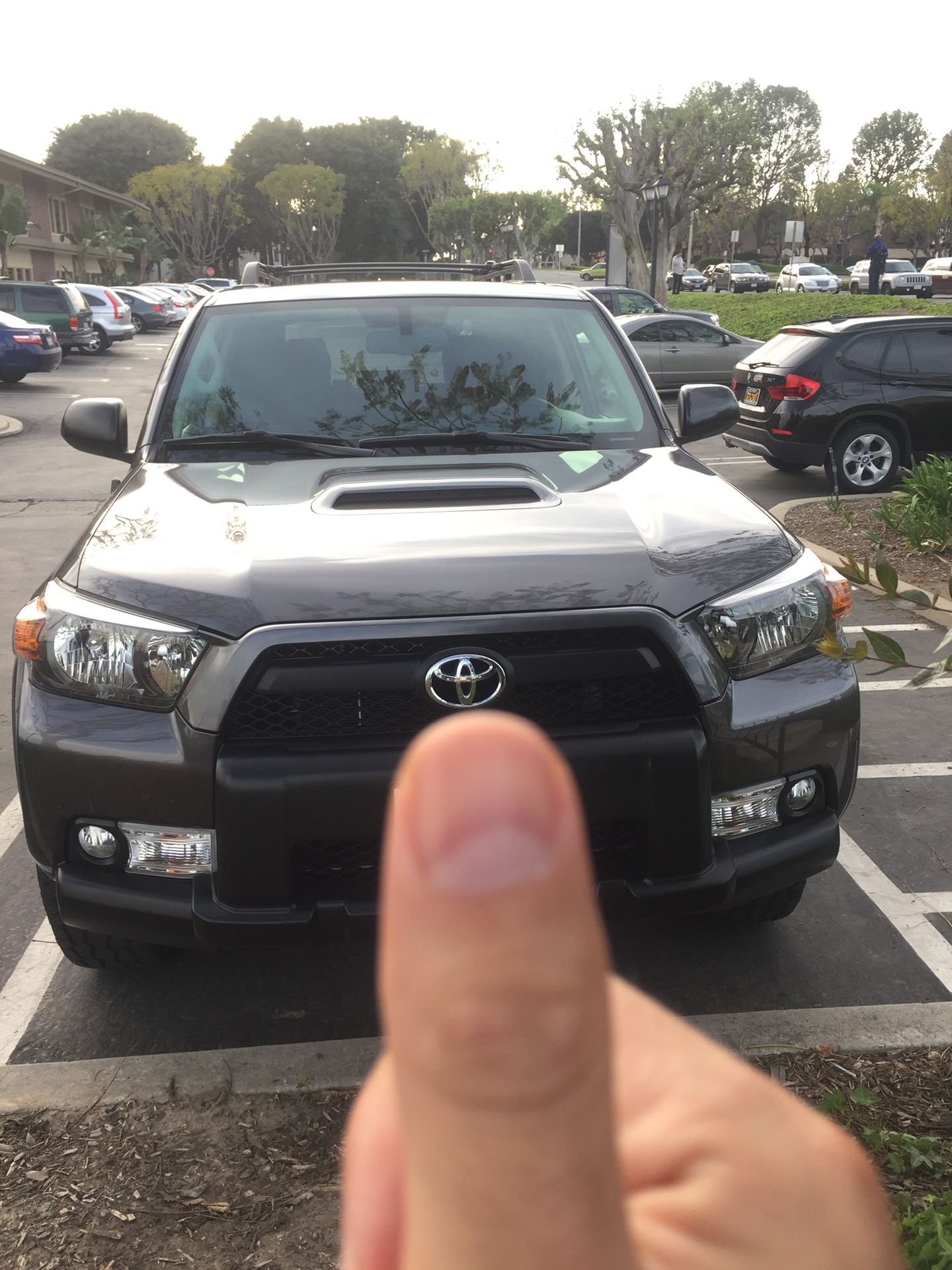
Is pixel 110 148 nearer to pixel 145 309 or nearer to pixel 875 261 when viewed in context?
pixel 145 309

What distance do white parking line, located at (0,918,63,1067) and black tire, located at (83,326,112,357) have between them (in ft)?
98.8

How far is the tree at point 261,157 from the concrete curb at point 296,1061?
95916 mm

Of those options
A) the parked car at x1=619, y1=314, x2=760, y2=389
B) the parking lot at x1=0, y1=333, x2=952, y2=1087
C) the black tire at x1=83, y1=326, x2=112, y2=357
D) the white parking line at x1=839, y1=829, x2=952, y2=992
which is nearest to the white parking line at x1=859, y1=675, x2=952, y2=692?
the parking lot at x1=0, y1=333, x2=952, y2=1087

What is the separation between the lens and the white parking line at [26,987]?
3.21m

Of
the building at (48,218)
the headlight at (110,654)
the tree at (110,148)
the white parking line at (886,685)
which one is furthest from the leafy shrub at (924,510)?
the tree at (110,148)

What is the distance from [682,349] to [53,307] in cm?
1857

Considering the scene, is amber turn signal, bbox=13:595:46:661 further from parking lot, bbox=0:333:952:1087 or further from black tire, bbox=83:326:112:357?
black tire, bbox=83:326:112:357

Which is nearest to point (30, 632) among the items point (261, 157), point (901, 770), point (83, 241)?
point (901, 770)

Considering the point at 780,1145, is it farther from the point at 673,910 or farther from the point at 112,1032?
the point at 112,1032

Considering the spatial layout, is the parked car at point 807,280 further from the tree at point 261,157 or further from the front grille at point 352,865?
the front grille at point 352,865

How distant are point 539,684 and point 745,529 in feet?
2.73

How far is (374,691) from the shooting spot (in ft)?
8.89

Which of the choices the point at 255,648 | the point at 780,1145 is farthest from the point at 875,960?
the point at 780,1145

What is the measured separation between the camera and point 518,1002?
0.42 m
